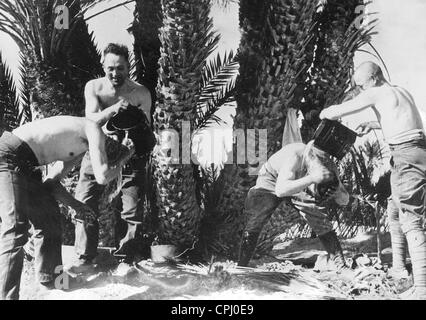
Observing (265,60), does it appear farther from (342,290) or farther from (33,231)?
(33,231)

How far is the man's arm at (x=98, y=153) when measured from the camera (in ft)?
20.2

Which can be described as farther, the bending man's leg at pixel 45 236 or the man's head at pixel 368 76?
the man's head at pixel 368 76

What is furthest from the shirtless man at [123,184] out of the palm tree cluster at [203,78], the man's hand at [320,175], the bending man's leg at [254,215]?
the man's hand at [320,175]

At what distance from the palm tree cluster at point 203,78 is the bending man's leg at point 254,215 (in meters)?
0.10

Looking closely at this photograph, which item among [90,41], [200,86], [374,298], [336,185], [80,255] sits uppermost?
[90,41]

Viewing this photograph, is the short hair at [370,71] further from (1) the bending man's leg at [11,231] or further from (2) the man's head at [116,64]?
(1) the bending man's leg at [11,231]

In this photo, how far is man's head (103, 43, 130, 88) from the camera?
6.48 metres

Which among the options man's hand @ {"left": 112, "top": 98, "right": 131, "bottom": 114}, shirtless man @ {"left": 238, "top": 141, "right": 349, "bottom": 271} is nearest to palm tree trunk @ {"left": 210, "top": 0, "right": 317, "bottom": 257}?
shirtless man @ {"left": 238, "top": 141, "right": 349, "bottom": 271}

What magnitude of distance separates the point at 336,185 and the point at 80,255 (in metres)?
2.99

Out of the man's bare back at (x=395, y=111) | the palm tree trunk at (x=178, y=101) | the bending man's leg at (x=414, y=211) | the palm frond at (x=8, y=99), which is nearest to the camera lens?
the bending man's leg at (x=414, y=211)

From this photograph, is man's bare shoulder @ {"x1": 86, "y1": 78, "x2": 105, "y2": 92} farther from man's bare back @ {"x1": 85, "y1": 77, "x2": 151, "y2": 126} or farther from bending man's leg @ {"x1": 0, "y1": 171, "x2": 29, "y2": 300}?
bending man's leg @ {"x1": 0, "y1": 171, "x2": 29, "y2": 300}

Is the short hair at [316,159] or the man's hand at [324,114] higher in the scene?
the man's hand at [324,114]

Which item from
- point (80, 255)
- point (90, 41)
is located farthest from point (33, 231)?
point (90, 41)

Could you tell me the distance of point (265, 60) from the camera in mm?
6594
